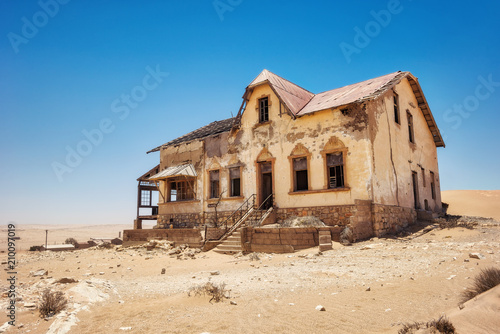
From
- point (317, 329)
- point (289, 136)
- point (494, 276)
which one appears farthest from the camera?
point (289, 136)

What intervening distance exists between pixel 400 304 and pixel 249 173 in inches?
525

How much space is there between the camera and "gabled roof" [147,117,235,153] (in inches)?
836

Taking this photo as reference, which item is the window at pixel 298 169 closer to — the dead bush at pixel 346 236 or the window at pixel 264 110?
the window at pixel 264 110

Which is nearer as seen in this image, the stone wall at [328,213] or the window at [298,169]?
the stone wall at [328,213]

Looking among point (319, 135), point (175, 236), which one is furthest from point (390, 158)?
point (175, 236)

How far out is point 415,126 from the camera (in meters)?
20.2

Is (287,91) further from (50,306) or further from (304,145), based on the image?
(50,306)

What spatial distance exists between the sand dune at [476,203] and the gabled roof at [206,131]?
57.4 ft

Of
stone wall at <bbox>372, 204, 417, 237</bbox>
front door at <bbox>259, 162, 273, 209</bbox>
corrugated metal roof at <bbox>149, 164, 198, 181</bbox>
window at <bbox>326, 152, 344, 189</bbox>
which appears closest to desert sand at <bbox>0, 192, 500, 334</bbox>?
stone wall at <bbox>372, 204, 417, 237</bbox>

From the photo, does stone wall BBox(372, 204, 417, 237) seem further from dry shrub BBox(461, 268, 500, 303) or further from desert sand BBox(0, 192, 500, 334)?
dry shrub BBox(461, 268, 500, 303)

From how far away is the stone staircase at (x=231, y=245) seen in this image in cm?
1375

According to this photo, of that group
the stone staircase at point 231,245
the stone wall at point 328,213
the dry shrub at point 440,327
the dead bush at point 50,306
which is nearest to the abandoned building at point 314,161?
the stone wall at point 328,213

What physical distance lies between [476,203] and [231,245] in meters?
21.8

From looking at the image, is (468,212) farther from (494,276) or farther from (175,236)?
(494,276)
